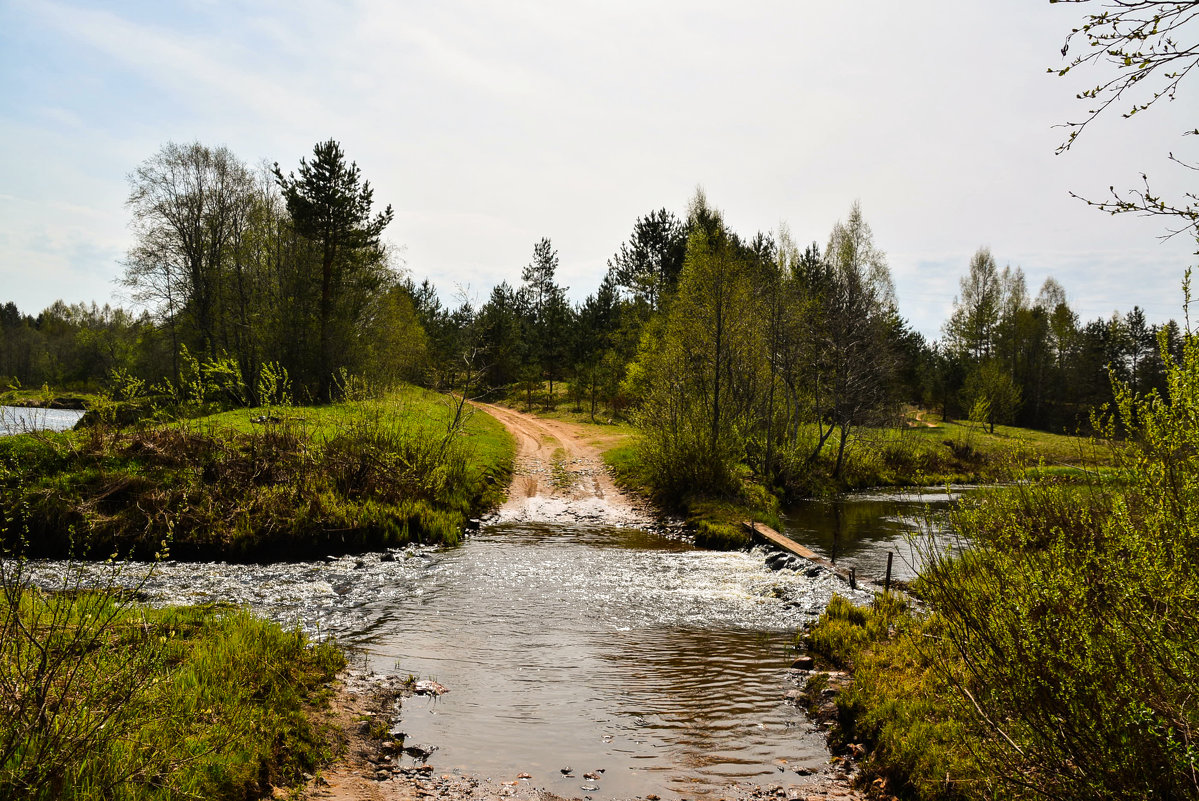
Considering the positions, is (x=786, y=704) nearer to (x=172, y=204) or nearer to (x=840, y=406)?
(x=840, y=406)

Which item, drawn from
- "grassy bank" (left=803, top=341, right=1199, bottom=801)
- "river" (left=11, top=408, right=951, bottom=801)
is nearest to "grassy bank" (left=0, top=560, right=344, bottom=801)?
"river" (left=11, top=408, right=951, bottom=801)

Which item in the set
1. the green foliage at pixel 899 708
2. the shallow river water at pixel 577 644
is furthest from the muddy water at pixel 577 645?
the green foliage at pixel 899 708

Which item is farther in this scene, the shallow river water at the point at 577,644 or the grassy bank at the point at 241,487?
the grassy bank at the point at 241,487

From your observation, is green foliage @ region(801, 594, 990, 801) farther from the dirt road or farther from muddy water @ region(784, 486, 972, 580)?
the dirt road

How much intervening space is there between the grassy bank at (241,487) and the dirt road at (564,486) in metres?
1.96

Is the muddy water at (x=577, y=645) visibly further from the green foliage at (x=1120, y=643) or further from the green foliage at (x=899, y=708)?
the green foliage at (x=1120, y=643)

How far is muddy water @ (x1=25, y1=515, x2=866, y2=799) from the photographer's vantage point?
567 centimetres

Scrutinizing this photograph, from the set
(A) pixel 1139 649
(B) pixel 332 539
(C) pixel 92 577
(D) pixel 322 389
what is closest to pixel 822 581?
(A) pixel 1139 649

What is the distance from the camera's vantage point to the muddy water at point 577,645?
223 inches

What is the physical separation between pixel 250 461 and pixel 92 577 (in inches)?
167

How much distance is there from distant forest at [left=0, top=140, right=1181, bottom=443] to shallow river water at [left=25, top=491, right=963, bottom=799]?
4.34 m

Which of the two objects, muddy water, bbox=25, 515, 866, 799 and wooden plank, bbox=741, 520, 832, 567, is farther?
wooden plank, bbox=741, 520, 832, 567

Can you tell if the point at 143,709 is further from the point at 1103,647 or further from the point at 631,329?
the point at 631,329

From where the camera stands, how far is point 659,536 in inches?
613
